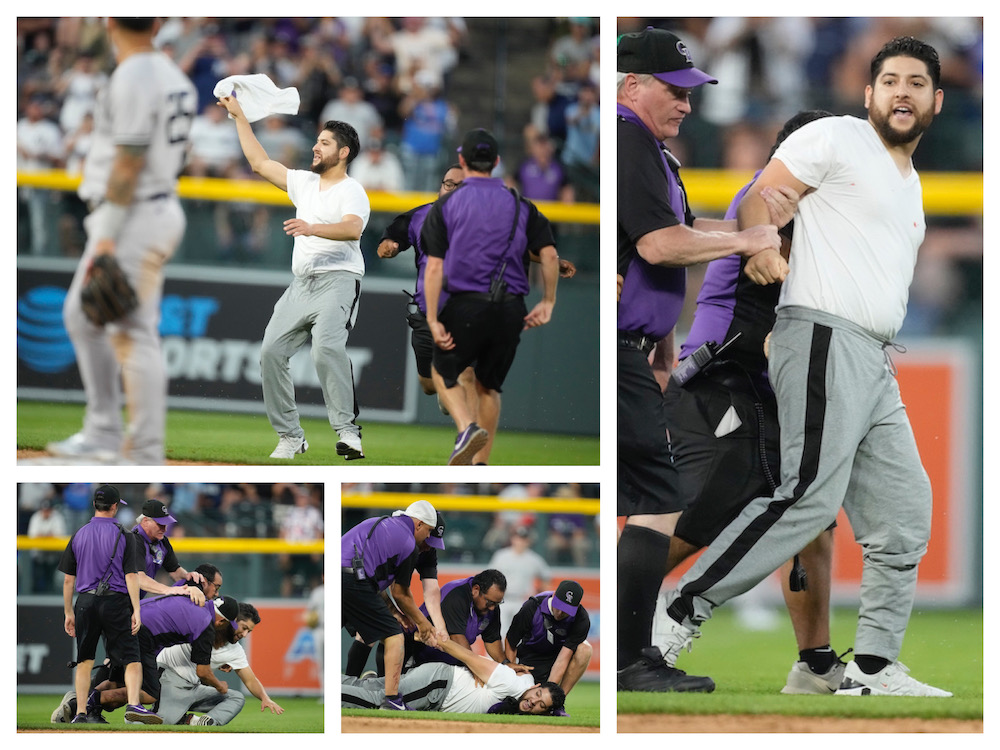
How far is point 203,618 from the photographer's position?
365 centimetres

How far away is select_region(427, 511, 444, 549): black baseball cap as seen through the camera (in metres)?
3.56

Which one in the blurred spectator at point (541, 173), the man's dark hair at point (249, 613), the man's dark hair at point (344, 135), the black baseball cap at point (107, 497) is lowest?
the man's dark hair at point (249, 613)

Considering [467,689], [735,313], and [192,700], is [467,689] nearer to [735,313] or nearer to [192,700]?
[192,700]

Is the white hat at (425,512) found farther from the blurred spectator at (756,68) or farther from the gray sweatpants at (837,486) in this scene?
the blurred spectator at (756,68)

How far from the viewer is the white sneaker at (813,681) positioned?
3420mm

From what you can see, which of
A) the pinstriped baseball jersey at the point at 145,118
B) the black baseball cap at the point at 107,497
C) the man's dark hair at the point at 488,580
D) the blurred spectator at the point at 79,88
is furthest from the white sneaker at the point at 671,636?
the blurred spectator at the point at 79,88

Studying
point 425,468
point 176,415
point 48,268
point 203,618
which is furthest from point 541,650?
point 48,268

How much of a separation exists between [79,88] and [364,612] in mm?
1774

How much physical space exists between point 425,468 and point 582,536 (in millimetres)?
501

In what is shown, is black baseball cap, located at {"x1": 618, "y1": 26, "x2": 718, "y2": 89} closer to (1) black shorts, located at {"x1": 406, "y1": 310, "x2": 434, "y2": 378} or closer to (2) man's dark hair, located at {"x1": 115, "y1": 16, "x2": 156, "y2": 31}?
(1) black shorts, located at {"x1": 406, "y1": 310, "x2": 434, "y2": 378}

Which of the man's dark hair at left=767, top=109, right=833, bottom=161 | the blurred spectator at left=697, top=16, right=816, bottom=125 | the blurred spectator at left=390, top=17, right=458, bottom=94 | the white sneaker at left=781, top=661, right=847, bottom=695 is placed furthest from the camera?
the blurred spectator at left=697, top=16, right=816, bottom=125

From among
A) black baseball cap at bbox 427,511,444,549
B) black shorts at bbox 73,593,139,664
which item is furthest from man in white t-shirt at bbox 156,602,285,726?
black baseball cap at bbox 427,511,444,549

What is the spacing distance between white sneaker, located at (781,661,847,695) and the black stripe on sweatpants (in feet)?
1.79

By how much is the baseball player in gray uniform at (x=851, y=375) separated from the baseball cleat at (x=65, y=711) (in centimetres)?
174
